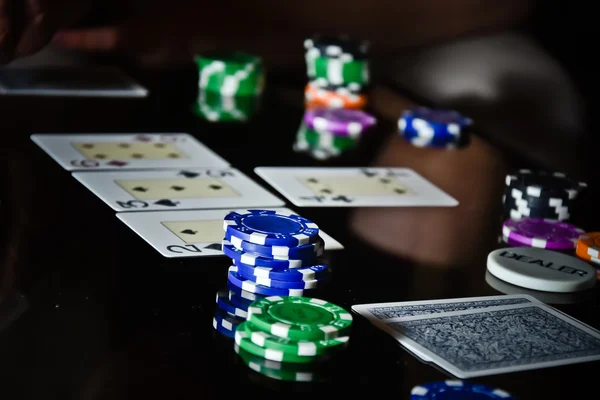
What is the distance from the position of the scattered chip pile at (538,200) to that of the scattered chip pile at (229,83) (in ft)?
3.63

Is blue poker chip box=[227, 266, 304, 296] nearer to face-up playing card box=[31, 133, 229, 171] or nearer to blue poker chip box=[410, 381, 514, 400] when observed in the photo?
blue poker chip box=[410, 381, 514, 400]

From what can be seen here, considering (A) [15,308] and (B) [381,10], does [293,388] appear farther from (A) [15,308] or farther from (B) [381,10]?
(B) [381,10]

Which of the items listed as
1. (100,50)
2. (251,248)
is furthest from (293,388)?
(100,50)

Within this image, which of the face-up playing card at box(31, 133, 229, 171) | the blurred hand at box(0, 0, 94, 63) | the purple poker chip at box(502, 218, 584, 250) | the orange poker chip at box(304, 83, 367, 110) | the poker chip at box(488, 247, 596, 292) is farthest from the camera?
the orange poker chip at box(304, 83, 367, 110)

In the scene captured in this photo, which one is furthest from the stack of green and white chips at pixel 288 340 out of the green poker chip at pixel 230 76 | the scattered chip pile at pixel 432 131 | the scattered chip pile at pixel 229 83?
the green poker chip at pixel 230 76

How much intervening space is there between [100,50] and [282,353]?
8.48 ft

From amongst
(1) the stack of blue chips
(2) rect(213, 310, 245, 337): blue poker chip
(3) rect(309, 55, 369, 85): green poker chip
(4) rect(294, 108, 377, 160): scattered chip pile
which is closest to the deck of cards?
(1) the stack of blue chips

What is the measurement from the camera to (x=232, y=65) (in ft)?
11.1

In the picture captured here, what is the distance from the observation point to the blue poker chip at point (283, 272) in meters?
1.72

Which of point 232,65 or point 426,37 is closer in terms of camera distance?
point 232,65

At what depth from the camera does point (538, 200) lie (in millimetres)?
2375

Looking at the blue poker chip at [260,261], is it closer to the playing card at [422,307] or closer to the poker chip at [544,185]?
the playing card at [422,307]

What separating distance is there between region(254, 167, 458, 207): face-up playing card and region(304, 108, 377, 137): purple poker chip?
38 centimetres

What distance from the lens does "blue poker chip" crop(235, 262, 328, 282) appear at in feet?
5.64
